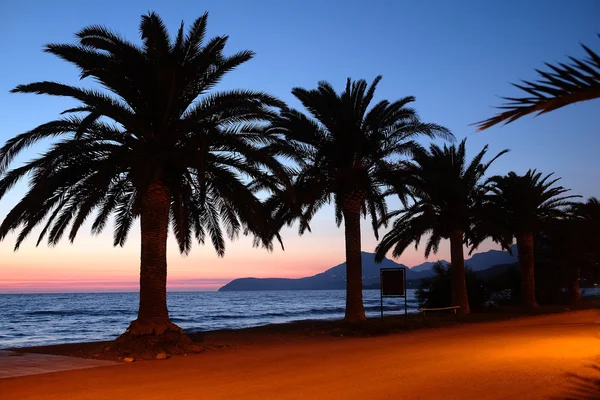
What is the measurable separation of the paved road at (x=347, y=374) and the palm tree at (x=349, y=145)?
26.8ft

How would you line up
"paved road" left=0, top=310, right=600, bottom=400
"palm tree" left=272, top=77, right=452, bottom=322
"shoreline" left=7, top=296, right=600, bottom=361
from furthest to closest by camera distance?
"palm tree" left=272, top=77, right=452, bottom=322
"shoreline" left=7, top=296, right=600, bottom=361
"paved road" left=0, top=310, right=600, bottom=400

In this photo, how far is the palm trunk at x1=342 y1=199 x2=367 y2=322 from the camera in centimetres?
2475

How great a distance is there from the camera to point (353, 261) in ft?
81.9

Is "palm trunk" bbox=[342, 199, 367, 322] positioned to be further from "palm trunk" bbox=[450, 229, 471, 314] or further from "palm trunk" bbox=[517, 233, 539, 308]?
"palm trunk" bbox=[517, 233, 539, 308]

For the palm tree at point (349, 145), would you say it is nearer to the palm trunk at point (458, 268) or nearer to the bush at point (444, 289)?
the palm trunk at point (458, 268)

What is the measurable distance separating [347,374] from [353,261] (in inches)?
521

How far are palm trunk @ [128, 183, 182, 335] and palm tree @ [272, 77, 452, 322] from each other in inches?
298

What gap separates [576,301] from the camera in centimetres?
4528

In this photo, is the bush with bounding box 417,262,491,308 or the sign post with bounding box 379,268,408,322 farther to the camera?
the bush with bounding box 417,262,491,308

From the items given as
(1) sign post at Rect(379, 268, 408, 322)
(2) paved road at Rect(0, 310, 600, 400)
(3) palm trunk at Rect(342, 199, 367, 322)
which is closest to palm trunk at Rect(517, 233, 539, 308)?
(1) sign post at Rect(379, 268, 408, 322)

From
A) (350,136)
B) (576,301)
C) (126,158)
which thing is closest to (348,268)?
(350,136)

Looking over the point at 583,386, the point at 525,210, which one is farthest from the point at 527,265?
the point at 583,386

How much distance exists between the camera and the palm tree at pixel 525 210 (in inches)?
1495

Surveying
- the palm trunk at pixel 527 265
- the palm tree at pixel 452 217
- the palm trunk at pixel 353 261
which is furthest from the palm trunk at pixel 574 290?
the palm trunk at pixel 353 261
